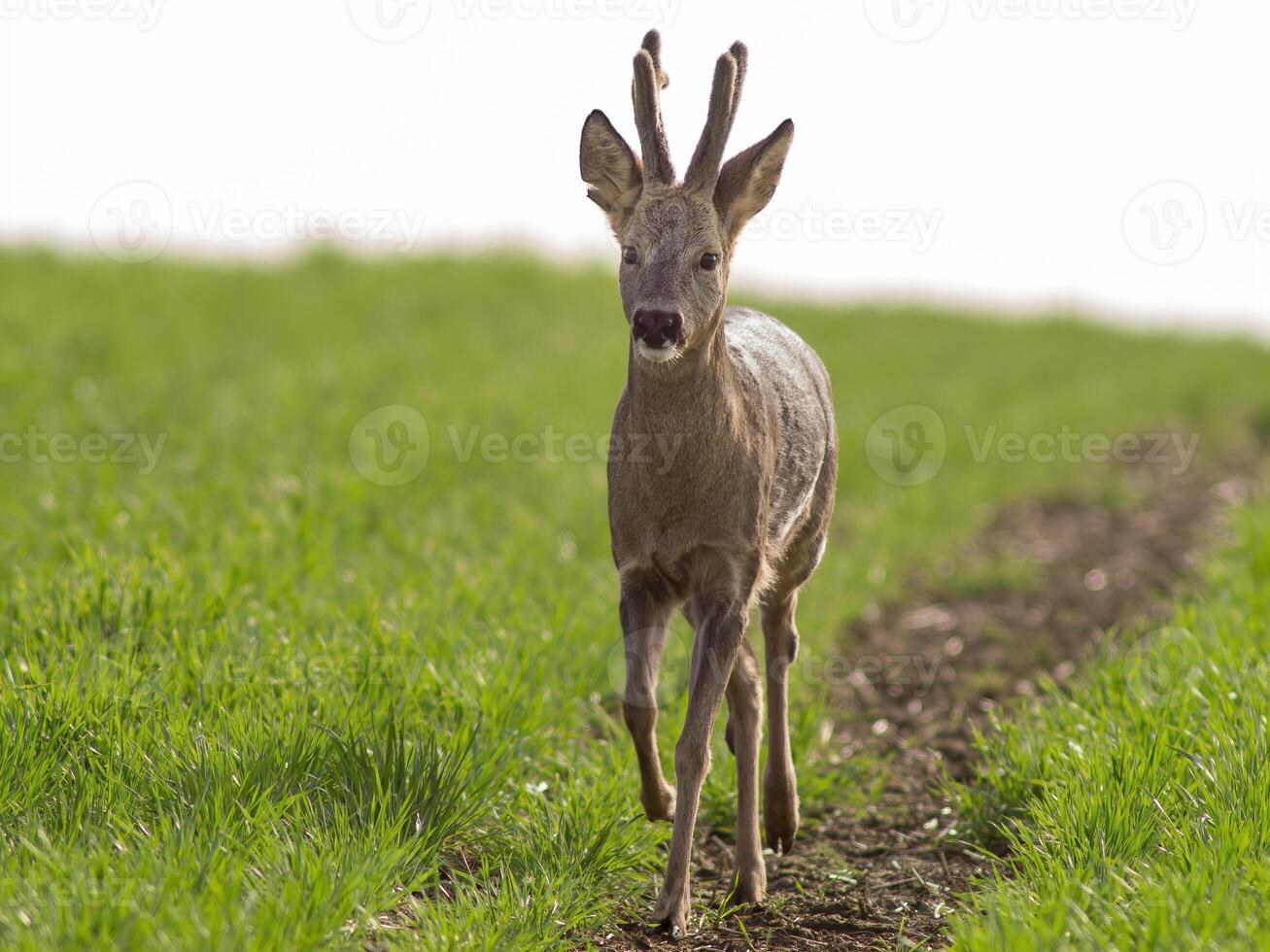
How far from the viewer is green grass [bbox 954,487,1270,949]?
11.3ft

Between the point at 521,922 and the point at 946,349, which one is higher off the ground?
the point at 946,349

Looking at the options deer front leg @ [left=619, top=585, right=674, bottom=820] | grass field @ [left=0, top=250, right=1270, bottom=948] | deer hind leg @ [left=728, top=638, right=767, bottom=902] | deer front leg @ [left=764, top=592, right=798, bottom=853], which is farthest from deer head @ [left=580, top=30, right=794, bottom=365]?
grass field @ [left=0, top=250, right=1270, bottom=948]

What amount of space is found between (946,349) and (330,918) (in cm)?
1558

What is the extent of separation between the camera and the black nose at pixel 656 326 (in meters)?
3.71

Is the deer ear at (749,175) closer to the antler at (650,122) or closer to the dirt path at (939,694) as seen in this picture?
the antler at (650,122)

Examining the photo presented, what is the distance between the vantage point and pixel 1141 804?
4.20 meters

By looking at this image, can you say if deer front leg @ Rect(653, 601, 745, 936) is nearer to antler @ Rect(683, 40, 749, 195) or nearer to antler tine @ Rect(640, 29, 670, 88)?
antler @ Rect(683, 40, 749, 195)

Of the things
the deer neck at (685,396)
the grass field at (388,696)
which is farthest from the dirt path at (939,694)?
the deer neck at (685,396)

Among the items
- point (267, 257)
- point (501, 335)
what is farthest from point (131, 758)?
point (267, 257)

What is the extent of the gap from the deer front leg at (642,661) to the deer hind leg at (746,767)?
11.0 inches

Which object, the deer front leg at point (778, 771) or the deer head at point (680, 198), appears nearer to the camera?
the deer head at point (680, 198)

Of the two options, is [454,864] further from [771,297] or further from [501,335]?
[771,297]

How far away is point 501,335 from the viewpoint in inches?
542

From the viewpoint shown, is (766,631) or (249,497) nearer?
(766,631)
